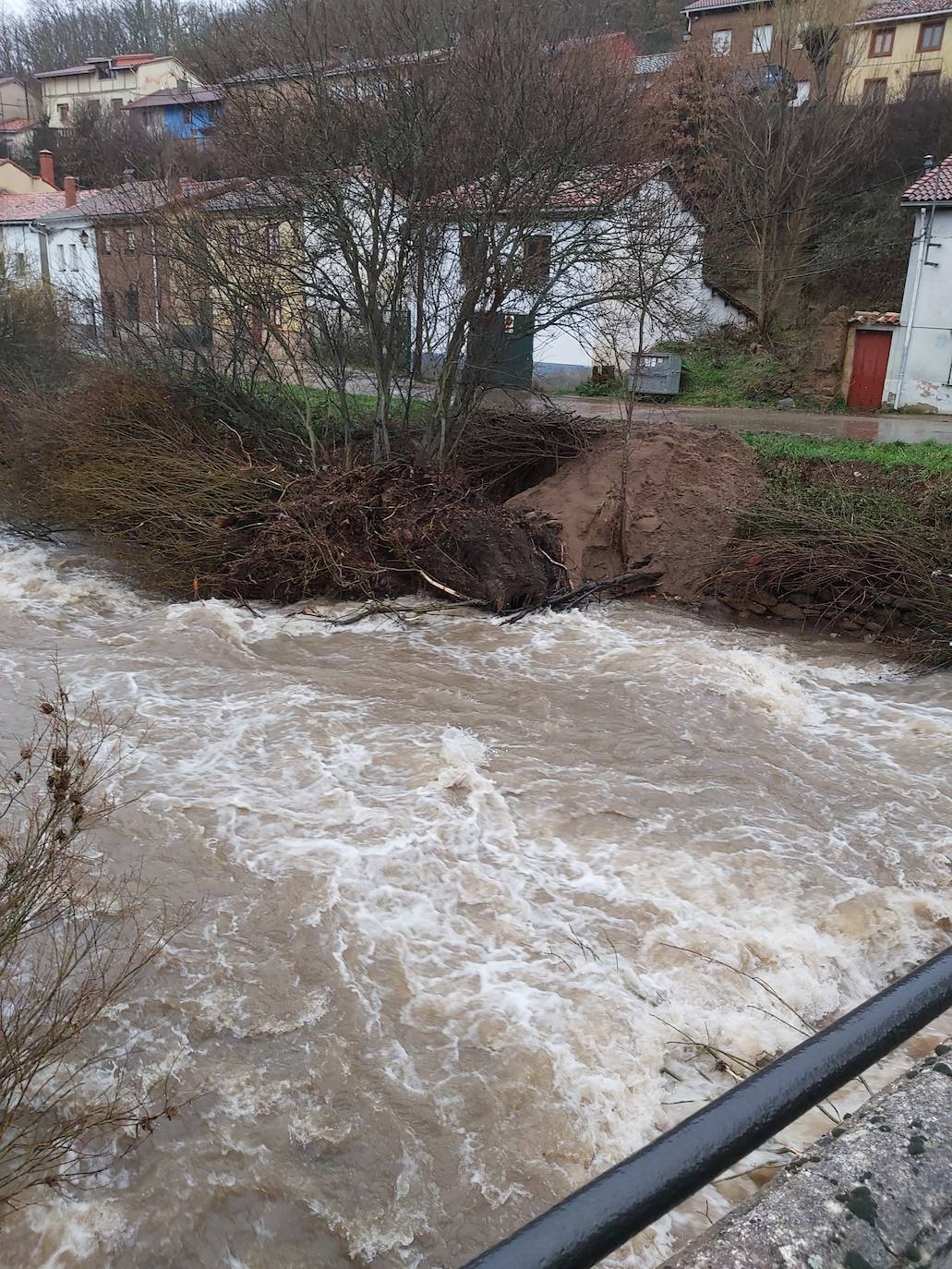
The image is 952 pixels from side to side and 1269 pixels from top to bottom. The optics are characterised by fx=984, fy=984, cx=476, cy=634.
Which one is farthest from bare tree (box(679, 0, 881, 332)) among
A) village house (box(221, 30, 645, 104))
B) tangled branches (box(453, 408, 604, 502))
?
village house (box(221, 30, 645, 104))

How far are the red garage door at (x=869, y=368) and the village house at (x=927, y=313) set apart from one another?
56 centimetres

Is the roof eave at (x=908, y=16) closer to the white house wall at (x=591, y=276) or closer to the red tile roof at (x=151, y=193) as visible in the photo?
the white house wall at (x=591, y=276)

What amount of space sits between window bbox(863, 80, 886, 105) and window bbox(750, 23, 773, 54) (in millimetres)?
3312

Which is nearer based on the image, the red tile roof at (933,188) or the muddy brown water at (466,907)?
the muddy brown water at (466,907)

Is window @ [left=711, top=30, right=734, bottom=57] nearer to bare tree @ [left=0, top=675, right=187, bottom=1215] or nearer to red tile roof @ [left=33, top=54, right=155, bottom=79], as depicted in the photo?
bare tree @ [left=0, top=675, right=187, bottom=1215]

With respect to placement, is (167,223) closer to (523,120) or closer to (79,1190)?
(523,120)

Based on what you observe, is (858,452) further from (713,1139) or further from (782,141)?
(782,141)

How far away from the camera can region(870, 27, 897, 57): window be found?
3772cm

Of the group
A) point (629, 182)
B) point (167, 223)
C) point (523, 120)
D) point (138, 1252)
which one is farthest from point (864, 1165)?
point (167, 223)

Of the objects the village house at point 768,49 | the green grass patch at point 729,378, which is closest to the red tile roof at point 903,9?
the village house at point 768,49

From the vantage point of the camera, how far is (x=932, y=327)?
73.2 feet

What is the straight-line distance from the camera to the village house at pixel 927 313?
22.2 meters

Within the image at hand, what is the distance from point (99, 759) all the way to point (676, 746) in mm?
4783

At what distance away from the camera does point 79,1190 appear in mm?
4176
